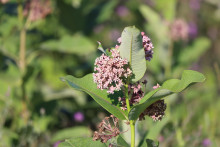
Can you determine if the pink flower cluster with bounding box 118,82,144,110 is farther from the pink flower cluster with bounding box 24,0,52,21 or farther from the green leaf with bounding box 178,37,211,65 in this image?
the green leaf with bounding box 178,37,211,65

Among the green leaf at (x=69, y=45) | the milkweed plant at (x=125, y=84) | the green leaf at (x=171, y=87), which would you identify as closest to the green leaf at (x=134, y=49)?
the milkweed plant at (x=125, y=84)

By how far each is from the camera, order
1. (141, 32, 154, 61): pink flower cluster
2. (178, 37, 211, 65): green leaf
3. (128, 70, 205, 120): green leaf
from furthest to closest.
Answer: (178, 37, 211, 65): green leaf → (141, 32, 154, 61): pink flower cluster → (128, 70, 205, 120): green leaf

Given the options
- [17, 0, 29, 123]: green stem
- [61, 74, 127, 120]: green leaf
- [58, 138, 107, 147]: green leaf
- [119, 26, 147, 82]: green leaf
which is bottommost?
[58, 138, 107, 147]: green leaf

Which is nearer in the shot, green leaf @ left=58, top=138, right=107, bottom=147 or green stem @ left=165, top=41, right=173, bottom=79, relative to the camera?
green leaf @ left=58, top=138, right=107, bottom=147

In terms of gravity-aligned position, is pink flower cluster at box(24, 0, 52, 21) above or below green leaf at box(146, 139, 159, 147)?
above

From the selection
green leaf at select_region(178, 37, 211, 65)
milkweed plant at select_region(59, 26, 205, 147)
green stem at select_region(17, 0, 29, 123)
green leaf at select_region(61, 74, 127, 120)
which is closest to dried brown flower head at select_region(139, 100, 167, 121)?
milkweed plant at select_region(59, 26, 205, 147)

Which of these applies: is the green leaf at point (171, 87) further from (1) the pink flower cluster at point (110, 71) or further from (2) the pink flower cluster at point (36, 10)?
(2) the pink flower cluster at point (36, 10)

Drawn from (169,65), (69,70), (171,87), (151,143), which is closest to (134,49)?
(171,87)

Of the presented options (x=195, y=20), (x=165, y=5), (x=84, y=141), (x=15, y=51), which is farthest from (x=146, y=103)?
(x=195, y=20)
